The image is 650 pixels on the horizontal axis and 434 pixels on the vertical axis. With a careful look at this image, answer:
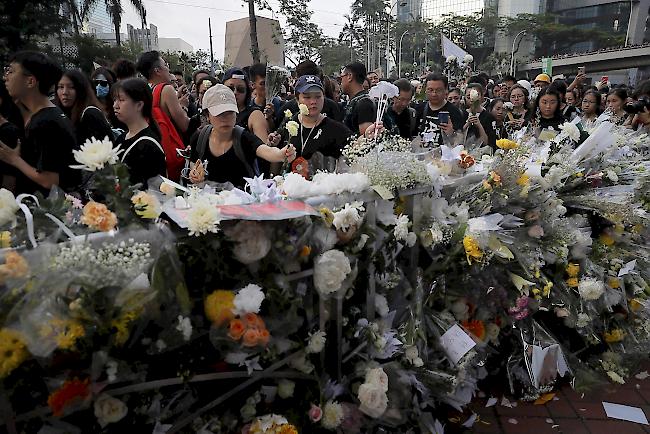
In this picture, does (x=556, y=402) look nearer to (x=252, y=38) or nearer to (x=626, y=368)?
(x=626, y=368)

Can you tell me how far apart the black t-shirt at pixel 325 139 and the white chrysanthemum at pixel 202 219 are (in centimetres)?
194

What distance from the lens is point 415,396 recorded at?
88.7 inches

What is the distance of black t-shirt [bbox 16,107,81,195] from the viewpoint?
2.52 meters

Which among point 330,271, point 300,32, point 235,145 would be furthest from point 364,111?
point 300,32

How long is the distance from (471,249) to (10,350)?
6.29ft

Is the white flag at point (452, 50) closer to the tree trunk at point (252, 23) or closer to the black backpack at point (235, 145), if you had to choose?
the black backpack at point (235, 145)

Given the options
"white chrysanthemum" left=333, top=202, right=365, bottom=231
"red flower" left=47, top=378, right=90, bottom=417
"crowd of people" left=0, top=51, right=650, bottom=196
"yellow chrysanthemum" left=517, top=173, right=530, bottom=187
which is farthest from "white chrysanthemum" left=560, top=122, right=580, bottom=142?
"red flower" left=47, top=378, right=90, bottom=417

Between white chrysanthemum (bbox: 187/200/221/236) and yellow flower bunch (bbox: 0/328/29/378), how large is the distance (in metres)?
0.57

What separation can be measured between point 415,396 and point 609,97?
5762mm

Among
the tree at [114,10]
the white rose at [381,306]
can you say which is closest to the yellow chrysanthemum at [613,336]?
the white rose at [381,306]

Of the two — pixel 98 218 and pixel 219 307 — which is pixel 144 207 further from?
pixel 219 307

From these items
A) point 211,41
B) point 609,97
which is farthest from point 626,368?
point 211,41

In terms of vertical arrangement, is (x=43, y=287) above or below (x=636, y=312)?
above

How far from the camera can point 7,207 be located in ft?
4.83
